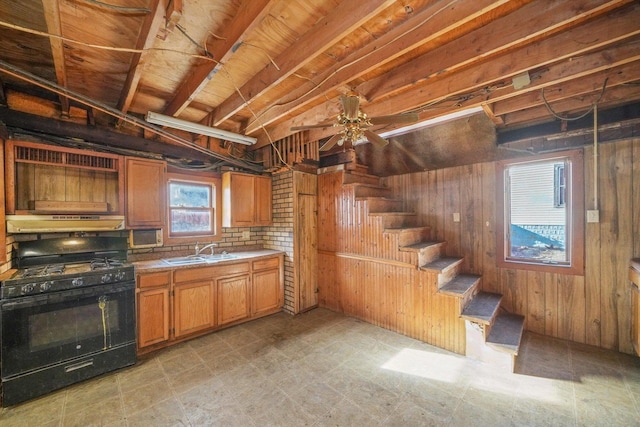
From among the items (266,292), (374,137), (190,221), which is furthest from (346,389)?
(190,221)

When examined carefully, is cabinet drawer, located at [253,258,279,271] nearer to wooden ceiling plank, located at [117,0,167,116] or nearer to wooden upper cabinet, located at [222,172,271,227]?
wooden upper cabinet, located at [222,172,271,227]

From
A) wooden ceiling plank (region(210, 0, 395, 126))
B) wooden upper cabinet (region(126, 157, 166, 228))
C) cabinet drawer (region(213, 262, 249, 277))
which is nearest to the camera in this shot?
wooden ceiling plank (region(210, 0, 395, 126))

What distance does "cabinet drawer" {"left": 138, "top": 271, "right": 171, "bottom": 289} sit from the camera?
2.78m

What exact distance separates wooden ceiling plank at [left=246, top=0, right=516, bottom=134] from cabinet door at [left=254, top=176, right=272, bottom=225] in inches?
72.5

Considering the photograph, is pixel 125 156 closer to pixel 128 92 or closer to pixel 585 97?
pixel 128 92

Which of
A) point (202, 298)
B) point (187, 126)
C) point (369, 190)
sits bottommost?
point (202, 298)

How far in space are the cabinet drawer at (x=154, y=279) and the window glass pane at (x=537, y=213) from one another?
14.6 feet

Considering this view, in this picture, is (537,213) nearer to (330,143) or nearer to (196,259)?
(330,143)

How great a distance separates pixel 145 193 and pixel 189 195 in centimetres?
69

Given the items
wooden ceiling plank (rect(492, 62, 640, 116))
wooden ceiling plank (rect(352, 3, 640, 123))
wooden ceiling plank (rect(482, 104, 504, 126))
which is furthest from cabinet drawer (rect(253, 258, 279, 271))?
wooden ceiling plank (rect(492, 62, 640, 116))

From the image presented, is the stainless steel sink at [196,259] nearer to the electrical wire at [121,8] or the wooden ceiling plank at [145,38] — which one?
the wooden ceiling plank at [145,38]

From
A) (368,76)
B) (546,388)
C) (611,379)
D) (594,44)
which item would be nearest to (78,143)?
(368,76)

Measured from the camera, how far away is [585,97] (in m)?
2.54

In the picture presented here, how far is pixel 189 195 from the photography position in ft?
12.3
